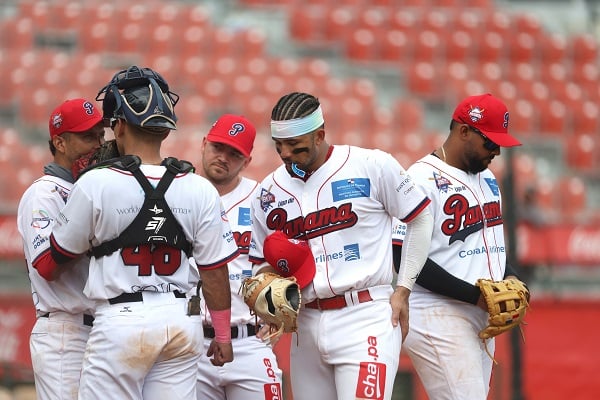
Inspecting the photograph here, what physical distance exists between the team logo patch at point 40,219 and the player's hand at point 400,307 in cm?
173

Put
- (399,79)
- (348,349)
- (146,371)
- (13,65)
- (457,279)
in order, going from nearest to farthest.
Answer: (146,371) → (348,349) → (457,279) → (13,65) → (399,79)

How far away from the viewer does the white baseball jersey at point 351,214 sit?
5.32 metres

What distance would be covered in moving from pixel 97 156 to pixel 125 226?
2.35 feet

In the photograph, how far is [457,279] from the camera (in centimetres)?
570

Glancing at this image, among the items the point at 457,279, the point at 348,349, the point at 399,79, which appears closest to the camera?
the point at 348,349

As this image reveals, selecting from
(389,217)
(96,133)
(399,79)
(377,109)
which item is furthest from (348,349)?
(399,79)

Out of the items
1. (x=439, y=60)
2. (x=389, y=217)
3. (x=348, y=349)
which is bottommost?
(x=348, y=349)

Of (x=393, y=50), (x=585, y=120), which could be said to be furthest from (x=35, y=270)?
(x=393, y=50)

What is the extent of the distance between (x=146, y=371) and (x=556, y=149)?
1354 centimetres

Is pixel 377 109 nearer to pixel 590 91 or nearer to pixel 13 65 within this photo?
pixel 590 91

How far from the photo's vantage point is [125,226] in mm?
4770

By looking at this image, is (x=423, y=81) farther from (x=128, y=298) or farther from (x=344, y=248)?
(x=128, y=298)

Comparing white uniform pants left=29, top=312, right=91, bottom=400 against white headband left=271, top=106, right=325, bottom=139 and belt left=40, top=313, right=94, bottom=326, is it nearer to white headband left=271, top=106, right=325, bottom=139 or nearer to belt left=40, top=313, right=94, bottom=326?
belt left=40, top=313, right=94, bottom=326

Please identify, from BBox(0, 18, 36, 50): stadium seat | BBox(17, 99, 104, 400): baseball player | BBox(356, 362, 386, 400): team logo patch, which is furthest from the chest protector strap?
BBox(0, 18, 36, 50): stadium seat
